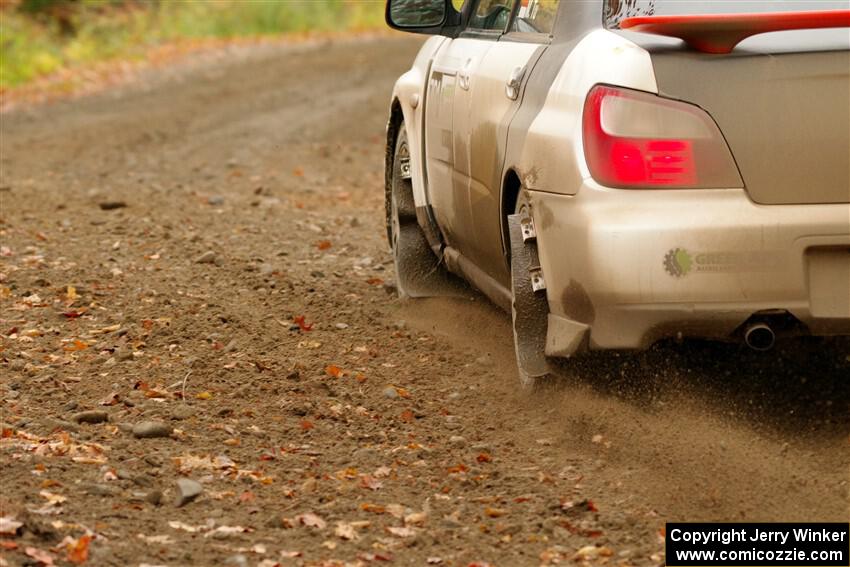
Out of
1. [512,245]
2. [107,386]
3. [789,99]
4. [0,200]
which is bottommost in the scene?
[0,200]

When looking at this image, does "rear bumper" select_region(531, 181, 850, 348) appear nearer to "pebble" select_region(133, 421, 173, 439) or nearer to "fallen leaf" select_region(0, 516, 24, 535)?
"pebble" select_region(133, 421, 173, 439)

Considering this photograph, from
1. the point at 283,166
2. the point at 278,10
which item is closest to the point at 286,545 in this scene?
the point at 283,166

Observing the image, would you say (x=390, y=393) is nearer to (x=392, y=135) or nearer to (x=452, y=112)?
(x=452, y=112)

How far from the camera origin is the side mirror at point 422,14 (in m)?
6.79

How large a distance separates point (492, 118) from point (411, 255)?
2.01m

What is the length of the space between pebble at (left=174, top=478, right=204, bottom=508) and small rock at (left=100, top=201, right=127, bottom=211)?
6.62m

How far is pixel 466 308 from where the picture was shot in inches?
284

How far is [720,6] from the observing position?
4848 millimetres

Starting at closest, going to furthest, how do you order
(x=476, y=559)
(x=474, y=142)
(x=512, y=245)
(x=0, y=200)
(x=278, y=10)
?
1. (x=476, y=559)
2. (x=512, y=245)
3. (x=474, y=142)
4. (x=0, y=200)
5. (x=278, y=10)

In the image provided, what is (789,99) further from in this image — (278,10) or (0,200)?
(278,10)

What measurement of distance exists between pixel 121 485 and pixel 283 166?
9703mm

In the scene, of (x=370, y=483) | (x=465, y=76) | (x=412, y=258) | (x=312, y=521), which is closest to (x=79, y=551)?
(x=312, y=521)

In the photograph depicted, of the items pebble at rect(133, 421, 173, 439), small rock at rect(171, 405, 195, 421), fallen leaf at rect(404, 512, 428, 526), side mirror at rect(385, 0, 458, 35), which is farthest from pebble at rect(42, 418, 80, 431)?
side mirror at rect(385, 0, 458, 35)

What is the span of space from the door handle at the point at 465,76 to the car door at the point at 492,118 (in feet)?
0.10
